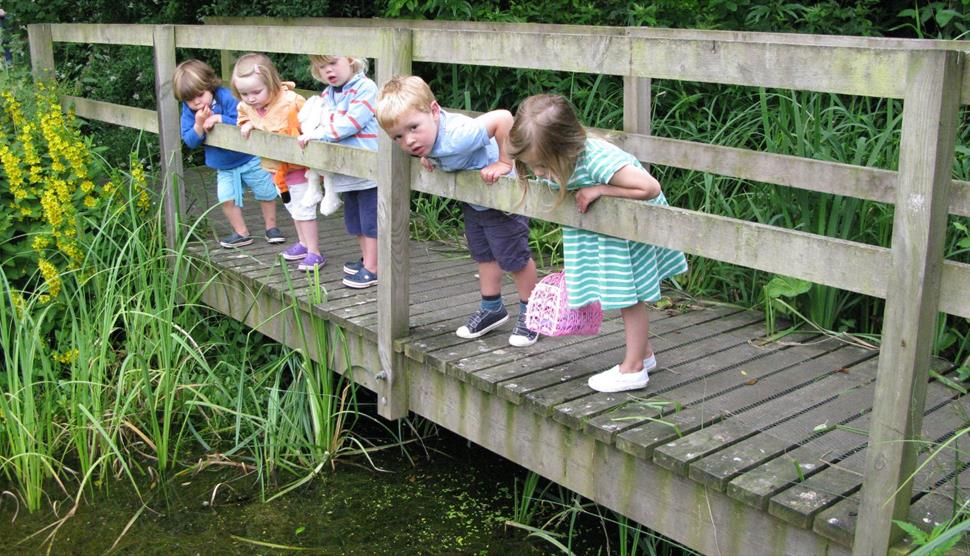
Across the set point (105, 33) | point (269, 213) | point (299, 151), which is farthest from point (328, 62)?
point (105, 33)

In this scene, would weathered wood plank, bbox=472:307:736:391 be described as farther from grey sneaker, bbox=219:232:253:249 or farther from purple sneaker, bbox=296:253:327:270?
grey sneaker, bbox=219:232:253:249

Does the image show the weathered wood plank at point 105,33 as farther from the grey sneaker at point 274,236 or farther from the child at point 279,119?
the grey sneaker at point 274,236

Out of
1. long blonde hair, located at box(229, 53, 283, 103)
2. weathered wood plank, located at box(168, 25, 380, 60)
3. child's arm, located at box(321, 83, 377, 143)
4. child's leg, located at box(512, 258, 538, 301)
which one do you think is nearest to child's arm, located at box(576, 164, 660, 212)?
child's leg, located at box(512, 258, 538, 301)

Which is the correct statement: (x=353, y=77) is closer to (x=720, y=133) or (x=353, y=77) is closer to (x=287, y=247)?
(x=287, y=247)

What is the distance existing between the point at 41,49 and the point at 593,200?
4960mm

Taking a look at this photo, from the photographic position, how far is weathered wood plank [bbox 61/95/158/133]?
5.87 m

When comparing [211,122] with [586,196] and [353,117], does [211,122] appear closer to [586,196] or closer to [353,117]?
[353,117]

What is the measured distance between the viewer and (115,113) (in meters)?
6.20

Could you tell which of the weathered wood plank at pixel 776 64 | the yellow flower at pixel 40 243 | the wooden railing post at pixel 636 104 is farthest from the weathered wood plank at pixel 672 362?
the yellow flower at pixel 40 243

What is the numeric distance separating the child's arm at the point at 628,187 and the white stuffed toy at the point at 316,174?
197cm

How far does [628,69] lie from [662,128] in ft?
10.6

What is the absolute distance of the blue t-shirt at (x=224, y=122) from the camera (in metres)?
5.61

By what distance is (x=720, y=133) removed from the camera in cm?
546

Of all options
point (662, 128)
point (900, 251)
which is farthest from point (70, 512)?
point (662, 128)
